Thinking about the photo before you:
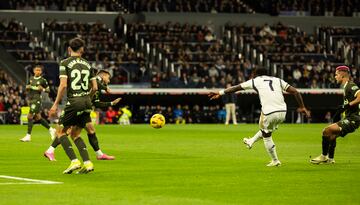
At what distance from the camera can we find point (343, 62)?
6762cm

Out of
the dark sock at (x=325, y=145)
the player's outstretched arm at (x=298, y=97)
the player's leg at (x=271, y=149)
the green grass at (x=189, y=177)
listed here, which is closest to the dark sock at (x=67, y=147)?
the green grass at (x=189, y=177)

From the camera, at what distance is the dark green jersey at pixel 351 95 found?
21.0 meters

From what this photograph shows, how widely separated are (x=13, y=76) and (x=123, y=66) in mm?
7148

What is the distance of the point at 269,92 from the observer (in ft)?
66.7

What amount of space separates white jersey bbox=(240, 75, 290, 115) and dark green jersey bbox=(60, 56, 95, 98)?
3.87 m

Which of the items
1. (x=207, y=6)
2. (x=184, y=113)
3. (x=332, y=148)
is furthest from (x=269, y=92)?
(x=207, y=6)

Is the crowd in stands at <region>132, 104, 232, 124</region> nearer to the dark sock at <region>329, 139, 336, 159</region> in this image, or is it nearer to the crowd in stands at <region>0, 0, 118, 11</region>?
the crowd in stands at <region>0, 0, 118, 11</region>

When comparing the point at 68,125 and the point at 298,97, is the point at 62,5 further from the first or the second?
the point at 68,125

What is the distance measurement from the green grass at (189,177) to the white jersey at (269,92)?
127 centimetres

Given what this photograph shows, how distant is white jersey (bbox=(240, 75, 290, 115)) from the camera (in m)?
20.3

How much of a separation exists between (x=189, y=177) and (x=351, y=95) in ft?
17.9

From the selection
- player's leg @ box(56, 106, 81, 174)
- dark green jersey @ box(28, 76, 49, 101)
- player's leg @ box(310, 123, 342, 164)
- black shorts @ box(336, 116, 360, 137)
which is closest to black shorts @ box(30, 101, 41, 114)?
dark green jersey @ box(28, 76, 49, 101)

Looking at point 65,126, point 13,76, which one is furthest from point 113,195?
point 13,76

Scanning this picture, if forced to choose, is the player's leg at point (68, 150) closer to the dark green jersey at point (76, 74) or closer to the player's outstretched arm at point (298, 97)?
the dark green jersey at point (76, 74)
